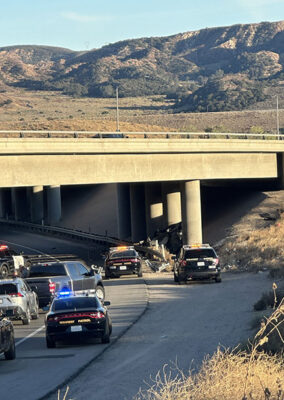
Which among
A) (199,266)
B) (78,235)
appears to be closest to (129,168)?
(78,235)

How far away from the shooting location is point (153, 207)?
6562cm

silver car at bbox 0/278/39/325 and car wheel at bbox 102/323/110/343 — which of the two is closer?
car wheel at bbox 102/323/110/343

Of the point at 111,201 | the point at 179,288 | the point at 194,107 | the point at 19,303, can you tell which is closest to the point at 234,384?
the point at 19,303

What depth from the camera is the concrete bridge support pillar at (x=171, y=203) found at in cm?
6238

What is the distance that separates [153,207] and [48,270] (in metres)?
35.6

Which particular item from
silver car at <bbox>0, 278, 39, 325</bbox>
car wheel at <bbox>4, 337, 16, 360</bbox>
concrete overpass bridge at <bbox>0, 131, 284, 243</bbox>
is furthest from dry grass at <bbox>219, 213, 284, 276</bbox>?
car wheel at <bbox>4, 337, 16, 360</bbox>

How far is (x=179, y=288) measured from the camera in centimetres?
3625

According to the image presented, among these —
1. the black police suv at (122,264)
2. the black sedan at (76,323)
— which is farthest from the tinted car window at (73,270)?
the black police suv at (122,264)

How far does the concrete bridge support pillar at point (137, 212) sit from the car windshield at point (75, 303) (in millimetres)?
45067

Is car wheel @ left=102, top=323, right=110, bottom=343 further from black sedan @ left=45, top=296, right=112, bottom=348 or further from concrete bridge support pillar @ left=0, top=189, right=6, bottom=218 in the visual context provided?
concrete bridge support pillar @ left=0, top=189, right=6, bottom=218

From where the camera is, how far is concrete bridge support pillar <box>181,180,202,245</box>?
5662cm

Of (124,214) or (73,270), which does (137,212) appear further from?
(73,270)

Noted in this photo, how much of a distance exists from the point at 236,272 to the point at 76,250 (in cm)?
2134

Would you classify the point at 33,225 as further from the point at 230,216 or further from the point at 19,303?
the point at 19,303
